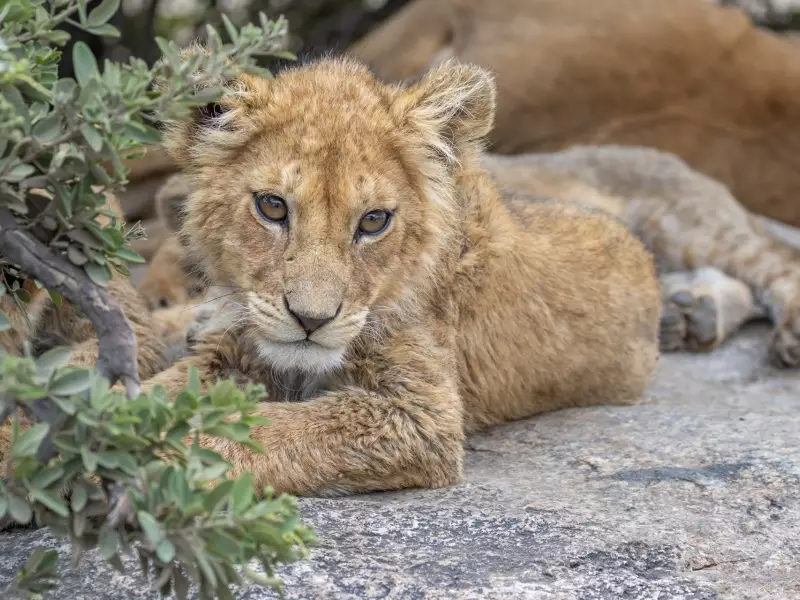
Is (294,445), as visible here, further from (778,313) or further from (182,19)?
(182,19)

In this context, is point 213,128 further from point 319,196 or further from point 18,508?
point 18,508

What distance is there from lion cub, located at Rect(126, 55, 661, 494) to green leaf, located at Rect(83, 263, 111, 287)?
91 centimetres

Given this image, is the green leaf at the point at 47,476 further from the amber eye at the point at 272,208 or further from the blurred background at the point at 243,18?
the blurred background at the point at 243,18

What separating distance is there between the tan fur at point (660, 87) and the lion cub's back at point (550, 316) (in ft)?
12.3

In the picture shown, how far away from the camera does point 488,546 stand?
3.33 metres

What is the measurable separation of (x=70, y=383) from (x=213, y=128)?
5.75ft

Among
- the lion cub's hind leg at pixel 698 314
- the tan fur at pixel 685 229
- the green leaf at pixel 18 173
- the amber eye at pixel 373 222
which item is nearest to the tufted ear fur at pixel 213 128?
the amber eye at pixel 373 222

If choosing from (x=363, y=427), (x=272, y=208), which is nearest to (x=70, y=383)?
(x=272, y=208)

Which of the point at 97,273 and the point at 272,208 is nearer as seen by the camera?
the point at 97,273

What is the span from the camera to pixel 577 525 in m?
3.50

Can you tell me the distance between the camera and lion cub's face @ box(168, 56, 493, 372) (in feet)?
11.7

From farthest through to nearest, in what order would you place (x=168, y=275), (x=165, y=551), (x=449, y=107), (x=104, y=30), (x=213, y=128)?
(x=168, y=275) → (x=449, y=107) → (x=213, y=128) → (x=104, y=30) → (x=165, y=551)

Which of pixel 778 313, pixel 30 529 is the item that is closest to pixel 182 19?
pixel 778 313

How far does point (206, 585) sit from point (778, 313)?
511 cm
